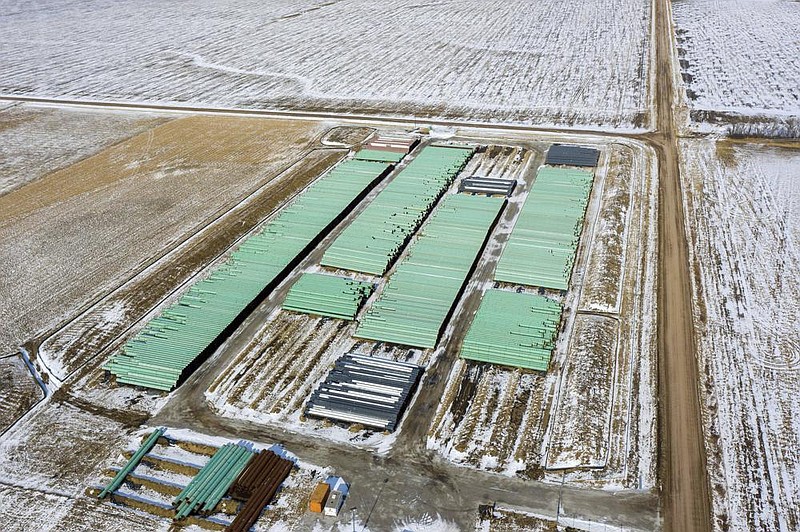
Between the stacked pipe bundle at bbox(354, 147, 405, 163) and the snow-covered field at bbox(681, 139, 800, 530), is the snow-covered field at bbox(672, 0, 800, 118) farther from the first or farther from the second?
the stacked pipe bundle at bbox(354, 147, 405, 163)

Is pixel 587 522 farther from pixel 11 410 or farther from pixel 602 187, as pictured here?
pixel 602 187

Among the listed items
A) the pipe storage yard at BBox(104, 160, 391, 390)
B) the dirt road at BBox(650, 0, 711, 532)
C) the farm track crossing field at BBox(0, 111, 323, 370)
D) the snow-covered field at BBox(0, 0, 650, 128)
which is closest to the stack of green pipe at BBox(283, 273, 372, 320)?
the pipe storage yard at BBox(104, 160, 391, 390)

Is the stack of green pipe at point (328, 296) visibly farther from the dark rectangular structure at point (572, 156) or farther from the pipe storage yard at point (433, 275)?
the dark rectangular structure at point (572, 156)

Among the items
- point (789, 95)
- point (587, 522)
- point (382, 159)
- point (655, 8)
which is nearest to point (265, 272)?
point (382, 159)

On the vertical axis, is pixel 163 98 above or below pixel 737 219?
above

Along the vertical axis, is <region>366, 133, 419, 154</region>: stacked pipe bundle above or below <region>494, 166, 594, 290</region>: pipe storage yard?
above
